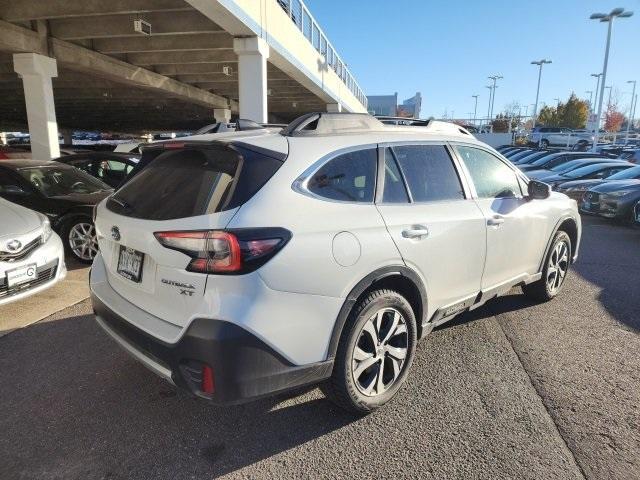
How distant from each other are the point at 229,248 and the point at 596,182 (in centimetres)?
1176

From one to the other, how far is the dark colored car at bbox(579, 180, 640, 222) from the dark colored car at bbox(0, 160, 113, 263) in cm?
943

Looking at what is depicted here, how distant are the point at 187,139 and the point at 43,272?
2507 mm

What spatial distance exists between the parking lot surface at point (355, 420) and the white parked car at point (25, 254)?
441 millimetres

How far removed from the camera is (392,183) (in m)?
3.06

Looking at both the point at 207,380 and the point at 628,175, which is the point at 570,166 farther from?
the point at 207,380

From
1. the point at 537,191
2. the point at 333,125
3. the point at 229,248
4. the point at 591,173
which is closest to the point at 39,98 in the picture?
the point at 333,125

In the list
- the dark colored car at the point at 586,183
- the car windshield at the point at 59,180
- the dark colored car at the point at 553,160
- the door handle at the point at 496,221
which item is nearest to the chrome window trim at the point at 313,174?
the door handle at the point at 496,221

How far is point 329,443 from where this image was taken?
8.79ft

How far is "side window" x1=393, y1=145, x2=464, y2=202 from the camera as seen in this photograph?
10.5 feet

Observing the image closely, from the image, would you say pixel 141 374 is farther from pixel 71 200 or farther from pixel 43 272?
pixel 71 200

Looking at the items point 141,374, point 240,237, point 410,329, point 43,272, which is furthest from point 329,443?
point 43,272

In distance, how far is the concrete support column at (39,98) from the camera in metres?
12.7

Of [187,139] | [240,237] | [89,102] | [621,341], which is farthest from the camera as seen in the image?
[89,102]

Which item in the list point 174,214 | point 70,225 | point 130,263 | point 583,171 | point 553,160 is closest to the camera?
point 174,214
